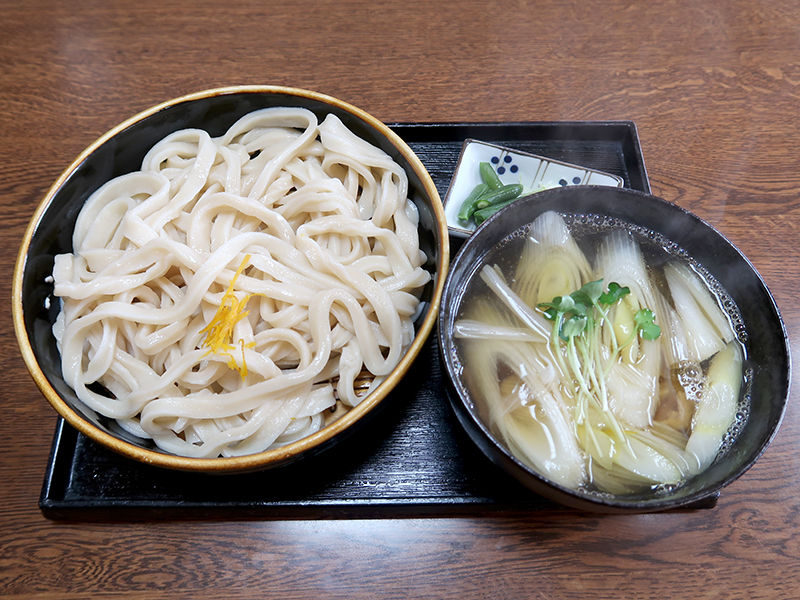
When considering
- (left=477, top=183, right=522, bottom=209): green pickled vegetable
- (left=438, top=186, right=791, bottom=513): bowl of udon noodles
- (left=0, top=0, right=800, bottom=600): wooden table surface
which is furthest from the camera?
(left=477, top=183, right=522, bottom=209): green pickled vegetable

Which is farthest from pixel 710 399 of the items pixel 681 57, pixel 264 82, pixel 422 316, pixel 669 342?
pixel 264 82

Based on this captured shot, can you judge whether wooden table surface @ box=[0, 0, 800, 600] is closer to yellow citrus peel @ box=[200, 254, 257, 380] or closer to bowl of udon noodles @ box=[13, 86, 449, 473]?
bowl of udon noodles @ box=[13, 86, 449, 473]

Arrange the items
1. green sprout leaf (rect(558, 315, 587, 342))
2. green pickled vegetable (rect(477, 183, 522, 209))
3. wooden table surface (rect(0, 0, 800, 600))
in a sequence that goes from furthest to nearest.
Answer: green pickled vegetable (rect(477, 183, 522, 209)), wooden table surface (rect(0, 0, 800, 600)), green sprout leaf (rect(558, 315, 587, 342))

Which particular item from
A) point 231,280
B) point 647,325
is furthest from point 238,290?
point 647,325

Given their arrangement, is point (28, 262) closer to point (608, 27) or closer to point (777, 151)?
point (608, 27)

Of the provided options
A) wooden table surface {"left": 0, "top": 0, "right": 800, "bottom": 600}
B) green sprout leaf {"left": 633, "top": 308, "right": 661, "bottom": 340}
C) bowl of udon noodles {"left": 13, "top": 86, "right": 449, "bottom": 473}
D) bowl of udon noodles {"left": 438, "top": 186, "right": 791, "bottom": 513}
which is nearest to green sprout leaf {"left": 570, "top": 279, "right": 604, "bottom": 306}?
bowl of udon noodles {"left": 438, "top": 186, "right": 791, "bottom": 513}

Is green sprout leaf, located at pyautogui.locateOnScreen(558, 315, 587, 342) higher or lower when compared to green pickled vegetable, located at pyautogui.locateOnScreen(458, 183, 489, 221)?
lower
